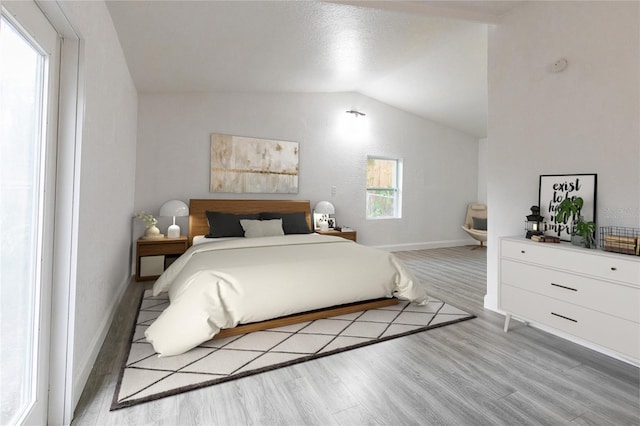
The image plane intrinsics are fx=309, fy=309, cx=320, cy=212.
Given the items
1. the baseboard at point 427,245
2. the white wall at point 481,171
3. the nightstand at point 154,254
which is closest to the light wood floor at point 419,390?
the nightstand at point 154,254

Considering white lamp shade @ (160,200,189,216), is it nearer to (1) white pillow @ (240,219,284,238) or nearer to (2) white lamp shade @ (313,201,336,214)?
(1) white pillow @ (240,219,284,238)

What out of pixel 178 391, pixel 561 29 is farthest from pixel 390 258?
pixel 561 29

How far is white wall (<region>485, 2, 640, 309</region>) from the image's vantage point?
6.84ft

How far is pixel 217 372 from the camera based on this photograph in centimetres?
183

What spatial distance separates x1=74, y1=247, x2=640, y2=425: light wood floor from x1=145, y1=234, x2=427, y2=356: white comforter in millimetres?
440

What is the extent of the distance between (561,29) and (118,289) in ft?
14.7

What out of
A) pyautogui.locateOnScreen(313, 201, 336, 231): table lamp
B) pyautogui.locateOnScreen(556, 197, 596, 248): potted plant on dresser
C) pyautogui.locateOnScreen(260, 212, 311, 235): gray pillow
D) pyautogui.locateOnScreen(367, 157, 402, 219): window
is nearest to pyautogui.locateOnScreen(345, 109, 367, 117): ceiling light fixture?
pyautogui.locateOnScreen(367, 157, 402, 219): window

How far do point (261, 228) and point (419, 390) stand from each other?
2651 mm

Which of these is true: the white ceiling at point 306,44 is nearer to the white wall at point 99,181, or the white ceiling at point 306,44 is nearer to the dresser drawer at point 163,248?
the white wall at point 99,181

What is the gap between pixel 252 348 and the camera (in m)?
2.14

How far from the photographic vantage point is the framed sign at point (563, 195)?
227cm

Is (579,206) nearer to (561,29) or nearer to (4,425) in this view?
(561,29)

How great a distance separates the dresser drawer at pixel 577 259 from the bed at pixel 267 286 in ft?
3.03

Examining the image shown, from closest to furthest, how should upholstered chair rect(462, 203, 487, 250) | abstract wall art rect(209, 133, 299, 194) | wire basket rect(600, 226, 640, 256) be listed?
wire basket rect(600, 226, 640, 256) < abstract wall art rect(209, 133, 299, 194) < upholstered chair rect(462, 203, 487, 250)
